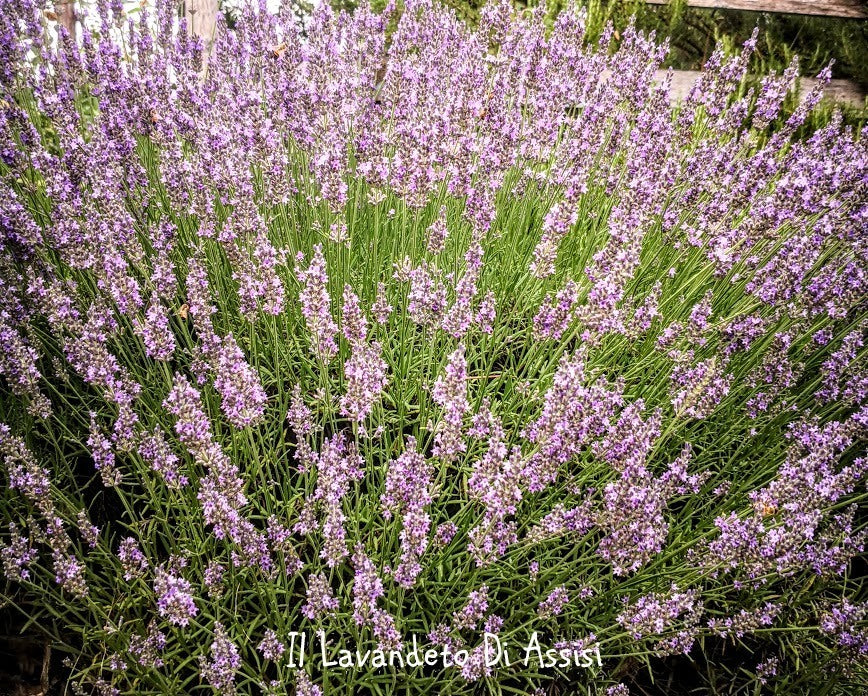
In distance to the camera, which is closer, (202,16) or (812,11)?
(202,16)

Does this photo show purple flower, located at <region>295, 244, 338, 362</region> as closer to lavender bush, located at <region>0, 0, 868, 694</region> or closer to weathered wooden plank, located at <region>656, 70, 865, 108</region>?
lavender bush, located at <region>0, 0, 868, 694</region>

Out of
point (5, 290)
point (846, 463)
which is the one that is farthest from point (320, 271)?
point (846, 463)

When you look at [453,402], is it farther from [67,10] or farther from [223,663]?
[67,10]

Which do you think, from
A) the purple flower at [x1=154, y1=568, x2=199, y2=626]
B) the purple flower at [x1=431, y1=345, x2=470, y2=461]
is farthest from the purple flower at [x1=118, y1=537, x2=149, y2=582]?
the purple flower at [x1=431, y1=345, x2=470, y2=461]

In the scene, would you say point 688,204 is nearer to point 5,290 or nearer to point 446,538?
point 446,538

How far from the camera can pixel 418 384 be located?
249 centimetres

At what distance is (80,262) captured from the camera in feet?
6.54

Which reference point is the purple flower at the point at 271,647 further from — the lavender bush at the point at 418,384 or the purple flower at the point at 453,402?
the purple flower at the point at 453,402

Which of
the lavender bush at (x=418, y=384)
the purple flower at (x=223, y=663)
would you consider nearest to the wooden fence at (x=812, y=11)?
the lavender bush at (x=418, y=384)

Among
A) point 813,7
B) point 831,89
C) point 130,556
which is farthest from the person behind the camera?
point 831,89

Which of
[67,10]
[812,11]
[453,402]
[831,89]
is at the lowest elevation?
[453,402]

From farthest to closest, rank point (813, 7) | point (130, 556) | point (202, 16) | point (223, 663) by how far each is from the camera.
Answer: point (813, 7) < point (202, 16) < point (130, 556) < point (223, 663)

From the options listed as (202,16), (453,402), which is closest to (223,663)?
(453,402)

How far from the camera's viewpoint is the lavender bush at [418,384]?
164cm
